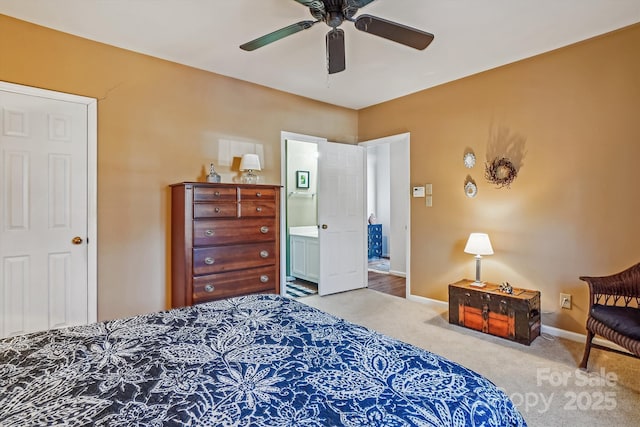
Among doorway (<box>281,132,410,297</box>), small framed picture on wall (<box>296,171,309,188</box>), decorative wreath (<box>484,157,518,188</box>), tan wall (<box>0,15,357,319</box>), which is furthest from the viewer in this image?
small framed picture on wall (<box>296,171,309,188</box>)

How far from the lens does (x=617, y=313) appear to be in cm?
234

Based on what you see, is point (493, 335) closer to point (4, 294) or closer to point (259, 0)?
point (259, 0)

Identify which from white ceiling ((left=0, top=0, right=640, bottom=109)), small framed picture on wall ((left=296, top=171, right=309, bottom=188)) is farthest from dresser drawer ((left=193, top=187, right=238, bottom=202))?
small framed picture on wall ((left=296, top=171, right=309, bottom=188))

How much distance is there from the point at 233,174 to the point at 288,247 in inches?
87.0

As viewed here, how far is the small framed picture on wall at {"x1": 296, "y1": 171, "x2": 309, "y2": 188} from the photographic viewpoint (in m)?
5.93

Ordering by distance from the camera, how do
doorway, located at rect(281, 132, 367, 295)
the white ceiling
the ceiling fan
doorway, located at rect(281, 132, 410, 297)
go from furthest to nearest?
doorway, located at rect(281, 132, 410, 297), doorway, located at rect(281, 132, 367, 295), the white ceiling, the ceiling fan

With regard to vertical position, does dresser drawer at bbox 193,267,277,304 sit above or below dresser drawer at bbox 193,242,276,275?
below

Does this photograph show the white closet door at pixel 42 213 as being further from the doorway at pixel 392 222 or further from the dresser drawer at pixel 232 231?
the doorway at pixel 392 222

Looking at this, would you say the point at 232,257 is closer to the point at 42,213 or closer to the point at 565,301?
the point at 42,213

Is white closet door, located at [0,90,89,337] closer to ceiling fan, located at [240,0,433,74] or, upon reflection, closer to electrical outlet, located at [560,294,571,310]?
ceiling fan, located at [240,0,433,74]

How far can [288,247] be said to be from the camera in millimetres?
5742

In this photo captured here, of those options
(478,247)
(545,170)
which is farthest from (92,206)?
(545,170)

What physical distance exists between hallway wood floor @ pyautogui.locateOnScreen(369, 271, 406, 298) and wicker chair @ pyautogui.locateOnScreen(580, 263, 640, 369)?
7.49ft

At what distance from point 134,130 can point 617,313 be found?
13.7ft
